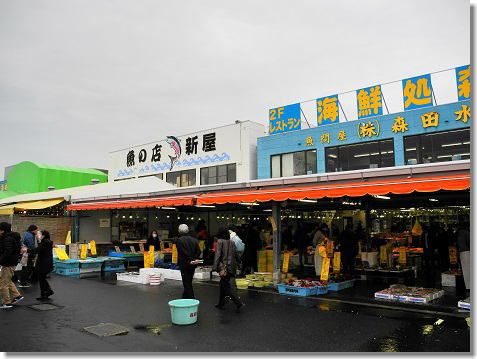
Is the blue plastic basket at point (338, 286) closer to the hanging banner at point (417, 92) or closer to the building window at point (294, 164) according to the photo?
the hanging banner at point (417, 92)

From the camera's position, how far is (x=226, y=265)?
9.34m

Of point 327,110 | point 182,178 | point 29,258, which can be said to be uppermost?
point 327,110

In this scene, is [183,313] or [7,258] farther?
[7,258]

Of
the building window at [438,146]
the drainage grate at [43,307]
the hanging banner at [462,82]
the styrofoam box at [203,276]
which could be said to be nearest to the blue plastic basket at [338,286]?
the styrofoam box at [203,276]

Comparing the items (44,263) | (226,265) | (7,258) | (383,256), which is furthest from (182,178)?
(226,265)

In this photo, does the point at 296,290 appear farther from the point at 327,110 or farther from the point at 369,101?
the point at 327,110

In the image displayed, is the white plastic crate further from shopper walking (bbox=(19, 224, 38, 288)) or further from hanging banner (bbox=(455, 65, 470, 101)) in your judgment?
hanging banner (bbox=(455, 65, 470, 101))

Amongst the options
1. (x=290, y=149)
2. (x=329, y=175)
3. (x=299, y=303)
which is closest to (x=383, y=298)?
(x=299, y=303)

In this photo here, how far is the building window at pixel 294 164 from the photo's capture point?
2367 centimetres

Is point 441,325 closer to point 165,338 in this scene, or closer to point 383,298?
point 383,298

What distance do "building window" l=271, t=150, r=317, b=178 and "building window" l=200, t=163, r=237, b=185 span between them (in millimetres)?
2661

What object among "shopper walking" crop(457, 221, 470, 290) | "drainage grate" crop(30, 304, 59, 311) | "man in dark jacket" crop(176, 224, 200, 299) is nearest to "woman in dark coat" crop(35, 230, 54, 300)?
"drainage grate" crop(30, 304, 59, 311)

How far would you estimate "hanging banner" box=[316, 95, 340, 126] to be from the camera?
22828mm

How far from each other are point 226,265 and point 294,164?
15.8 metres
